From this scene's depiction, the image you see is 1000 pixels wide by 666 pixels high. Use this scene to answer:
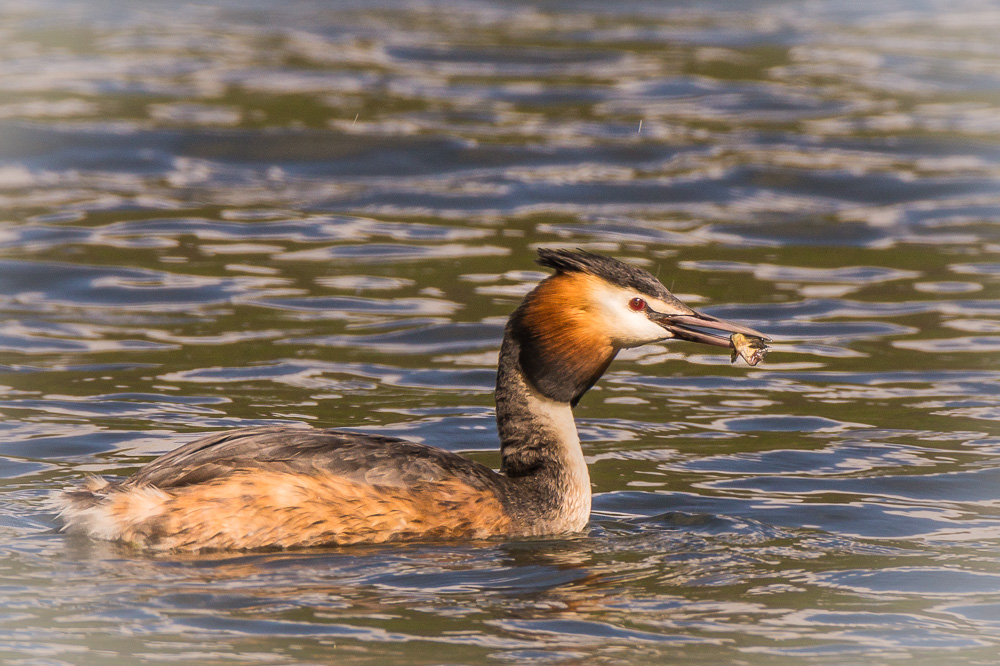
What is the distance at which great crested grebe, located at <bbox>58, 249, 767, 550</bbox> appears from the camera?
6.42 m

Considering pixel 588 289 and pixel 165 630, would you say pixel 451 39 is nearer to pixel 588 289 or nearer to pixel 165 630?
pixel 588 289

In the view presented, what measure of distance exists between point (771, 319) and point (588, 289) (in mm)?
4463

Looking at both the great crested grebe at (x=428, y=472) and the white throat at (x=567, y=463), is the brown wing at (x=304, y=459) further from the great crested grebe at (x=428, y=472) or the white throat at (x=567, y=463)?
the white throat at (x=567, y=463)

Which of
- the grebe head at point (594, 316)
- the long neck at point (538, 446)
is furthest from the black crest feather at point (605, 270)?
the long neck at point (538, 446)

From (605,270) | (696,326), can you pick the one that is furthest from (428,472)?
→ (696,326)

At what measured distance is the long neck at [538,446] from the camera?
23.1 ft

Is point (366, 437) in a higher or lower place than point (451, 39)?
lower

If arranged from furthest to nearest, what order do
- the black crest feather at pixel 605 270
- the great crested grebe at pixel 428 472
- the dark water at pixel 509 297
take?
the black crest feather at pixel 605 270, the great crested grebe at pixel 428 472, the dark water at pixel 509 297

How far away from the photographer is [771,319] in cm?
1114

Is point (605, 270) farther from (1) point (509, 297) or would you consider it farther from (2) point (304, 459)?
(1) point (509, 297)

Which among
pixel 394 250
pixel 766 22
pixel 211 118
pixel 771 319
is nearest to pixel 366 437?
pixel 771 319

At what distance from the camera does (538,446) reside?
285 inches

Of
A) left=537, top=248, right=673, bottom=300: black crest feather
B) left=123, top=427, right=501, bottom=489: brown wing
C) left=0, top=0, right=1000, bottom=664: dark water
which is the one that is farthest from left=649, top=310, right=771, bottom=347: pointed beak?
left=123, top=427, right=501, bottom=489: brown wing

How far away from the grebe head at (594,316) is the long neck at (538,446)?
16 cm
